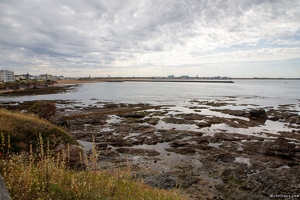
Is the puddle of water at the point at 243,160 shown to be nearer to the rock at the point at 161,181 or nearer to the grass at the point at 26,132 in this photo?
the rock at the point at 161,181

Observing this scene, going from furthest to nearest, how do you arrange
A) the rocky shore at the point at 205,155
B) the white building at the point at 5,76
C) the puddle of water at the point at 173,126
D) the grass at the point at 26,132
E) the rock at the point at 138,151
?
1. the white building at the point at 5,76
2. the puddle of water at the point at 173,126
3. the rock at the point at 138,151
4. the rocky shore at the point at 205,155
5. the grass at the point at 26,132

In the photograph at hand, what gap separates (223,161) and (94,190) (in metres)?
11.4

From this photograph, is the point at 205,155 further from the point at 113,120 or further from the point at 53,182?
the point at 113,120

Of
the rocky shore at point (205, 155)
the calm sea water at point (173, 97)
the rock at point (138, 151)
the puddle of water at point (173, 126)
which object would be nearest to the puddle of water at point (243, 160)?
the rocky shore at point (205, 155)

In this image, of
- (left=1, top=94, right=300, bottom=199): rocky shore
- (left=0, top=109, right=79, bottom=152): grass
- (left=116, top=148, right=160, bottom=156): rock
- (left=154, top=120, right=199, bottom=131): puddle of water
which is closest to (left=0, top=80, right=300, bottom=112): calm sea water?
(left=154, top=120, right=199, bottom=131): puddle of water

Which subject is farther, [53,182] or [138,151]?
[138,151]

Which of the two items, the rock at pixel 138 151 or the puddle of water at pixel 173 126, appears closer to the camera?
the rock at pixel 138 151

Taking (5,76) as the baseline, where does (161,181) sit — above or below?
below

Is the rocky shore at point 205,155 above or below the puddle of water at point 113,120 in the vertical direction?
below

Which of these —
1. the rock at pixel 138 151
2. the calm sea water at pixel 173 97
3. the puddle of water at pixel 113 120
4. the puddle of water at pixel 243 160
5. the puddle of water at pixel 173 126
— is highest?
the calm sea water at pixel 173 97

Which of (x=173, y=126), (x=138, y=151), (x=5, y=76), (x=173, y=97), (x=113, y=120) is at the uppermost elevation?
(x=5, y=76)

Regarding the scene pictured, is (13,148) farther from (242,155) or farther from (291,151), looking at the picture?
(291,151)

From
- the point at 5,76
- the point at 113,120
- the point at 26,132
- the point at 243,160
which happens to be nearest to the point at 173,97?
the point at 113,120

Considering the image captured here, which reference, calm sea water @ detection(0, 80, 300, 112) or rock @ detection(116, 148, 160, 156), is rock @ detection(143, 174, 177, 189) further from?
calm sea water @ detection(0, 80, 300, 112)
